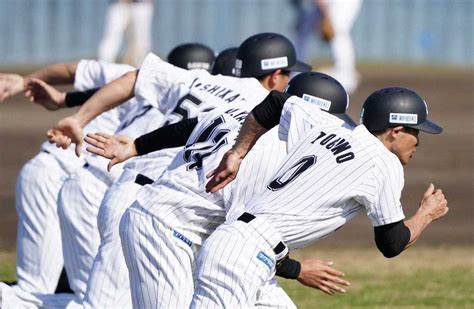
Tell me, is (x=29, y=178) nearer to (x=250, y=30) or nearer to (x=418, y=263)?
(x=418, y=263)

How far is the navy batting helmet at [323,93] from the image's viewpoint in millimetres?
6980

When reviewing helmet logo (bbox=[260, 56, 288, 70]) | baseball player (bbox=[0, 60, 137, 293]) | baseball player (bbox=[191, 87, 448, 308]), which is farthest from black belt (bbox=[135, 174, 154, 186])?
baseball player (bbox=[0, 60, 137, 293])

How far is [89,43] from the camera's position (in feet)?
98.4

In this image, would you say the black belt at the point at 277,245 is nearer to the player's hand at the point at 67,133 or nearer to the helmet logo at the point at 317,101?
the helmet logo at the point at 317,101

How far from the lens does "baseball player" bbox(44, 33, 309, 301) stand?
742 cm

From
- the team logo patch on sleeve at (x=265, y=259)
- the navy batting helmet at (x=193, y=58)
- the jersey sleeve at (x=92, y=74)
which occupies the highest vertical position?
the team logo patch on sleeve at (x=265, y=259)

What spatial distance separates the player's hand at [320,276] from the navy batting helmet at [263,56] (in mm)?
1747

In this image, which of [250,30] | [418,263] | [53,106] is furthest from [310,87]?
[250,30]

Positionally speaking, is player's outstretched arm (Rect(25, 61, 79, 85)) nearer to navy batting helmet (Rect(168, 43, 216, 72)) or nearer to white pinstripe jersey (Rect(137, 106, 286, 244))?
navy batting helmet (Rect(168, 43, 216, 72))

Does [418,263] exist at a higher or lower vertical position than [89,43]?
higher

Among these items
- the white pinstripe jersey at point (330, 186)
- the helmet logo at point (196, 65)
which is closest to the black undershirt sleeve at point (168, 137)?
the white pinstripe jersey at point (330, 186)

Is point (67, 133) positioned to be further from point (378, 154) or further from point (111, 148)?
point (378, 154)

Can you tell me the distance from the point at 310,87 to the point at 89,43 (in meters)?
23.4

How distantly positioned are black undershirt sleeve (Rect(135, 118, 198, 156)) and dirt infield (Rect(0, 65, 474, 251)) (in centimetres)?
483
